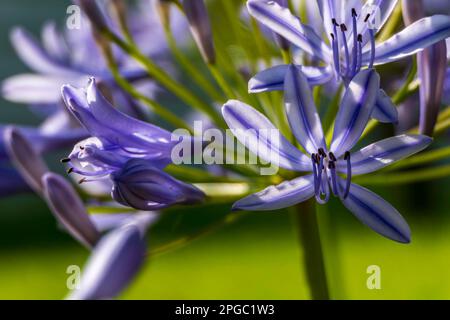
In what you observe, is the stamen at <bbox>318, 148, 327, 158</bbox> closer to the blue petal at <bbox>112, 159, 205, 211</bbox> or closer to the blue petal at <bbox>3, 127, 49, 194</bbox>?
the blue petal at <bbox>112, 159, 205, 211</bbox>

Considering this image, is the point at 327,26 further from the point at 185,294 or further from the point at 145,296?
the point at 145,296

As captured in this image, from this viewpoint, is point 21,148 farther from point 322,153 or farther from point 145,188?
point 322,153

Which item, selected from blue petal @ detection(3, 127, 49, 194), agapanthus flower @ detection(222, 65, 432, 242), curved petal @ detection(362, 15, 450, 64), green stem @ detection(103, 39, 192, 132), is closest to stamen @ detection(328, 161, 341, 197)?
agapanthus flower @ detection(222, 65, 432, 242)

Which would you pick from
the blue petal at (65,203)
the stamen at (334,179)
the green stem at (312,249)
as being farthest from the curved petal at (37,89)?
the stamen at (334,179)

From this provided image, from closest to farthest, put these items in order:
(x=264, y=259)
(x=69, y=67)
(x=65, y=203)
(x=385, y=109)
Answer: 1. (x=385, y=109)
2. (x=65, y=203)
3. (x=69, y=67)
4. (x=264, y=259)

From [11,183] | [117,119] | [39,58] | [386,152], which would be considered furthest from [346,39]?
[39,58]
